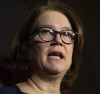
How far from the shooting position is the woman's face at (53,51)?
115 centimetres

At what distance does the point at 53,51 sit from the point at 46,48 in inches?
1.1

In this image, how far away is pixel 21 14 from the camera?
6.61 feet

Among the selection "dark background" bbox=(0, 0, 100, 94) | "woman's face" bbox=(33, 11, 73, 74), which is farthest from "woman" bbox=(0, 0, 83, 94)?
"dark background" bbox=(0, 0, 100, 94)

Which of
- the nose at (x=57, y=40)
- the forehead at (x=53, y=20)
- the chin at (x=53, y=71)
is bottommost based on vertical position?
the chin at (x=53, y=71)

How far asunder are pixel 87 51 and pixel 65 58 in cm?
90

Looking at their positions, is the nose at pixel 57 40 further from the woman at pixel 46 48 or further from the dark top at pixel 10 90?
the dark top at pixel 10 90

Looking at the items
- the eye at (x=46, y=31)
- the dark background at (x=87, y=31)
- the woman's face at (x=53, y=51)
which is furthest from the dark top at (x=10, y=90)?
the dark background at (x=87, y=31)

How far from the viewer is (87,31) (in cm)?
204

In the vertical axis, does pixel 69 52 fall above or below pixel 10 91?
above

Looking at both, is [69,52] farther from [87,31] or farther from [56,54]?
[87,31]

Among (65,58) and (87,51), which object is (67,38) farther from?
(87,51)

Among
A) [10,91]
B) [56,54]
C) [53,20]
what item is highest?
[53,20]

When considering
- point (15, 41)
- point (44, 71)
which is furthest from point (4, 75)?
point (44, 71)

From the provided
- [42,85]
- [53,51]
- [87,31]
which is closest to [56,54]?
[53,51]
